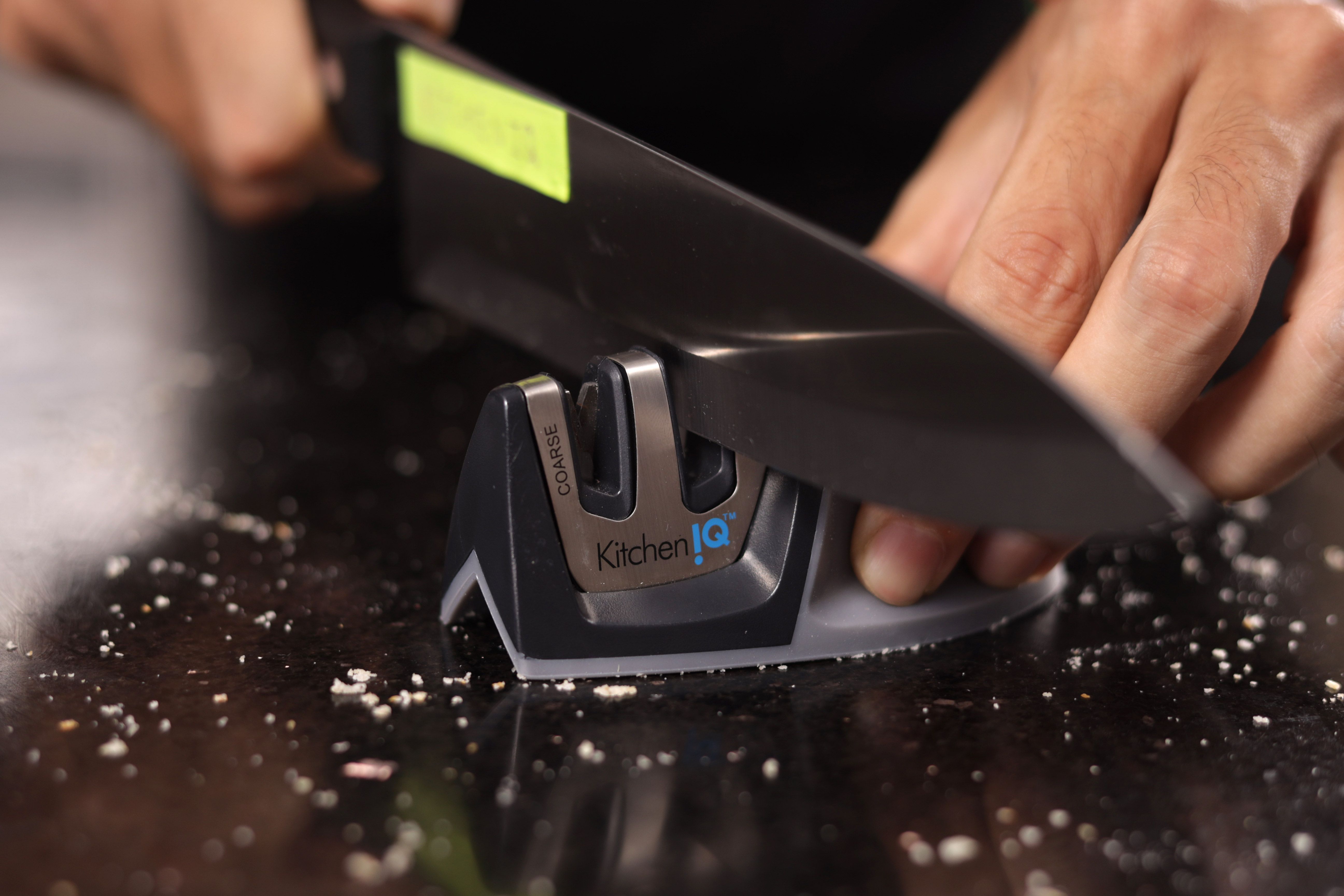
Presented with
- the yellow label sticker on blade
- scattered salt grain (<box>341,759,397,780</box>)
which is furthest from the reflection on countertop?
the yellow label sticker on blade

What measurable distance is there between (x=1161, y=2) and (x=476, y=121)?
568 millimetres

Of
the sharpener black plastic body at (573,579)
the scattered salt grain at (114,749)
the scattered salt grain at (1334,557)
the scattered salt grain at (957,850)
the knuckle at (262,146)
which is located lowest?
the knuckle at (262,146)

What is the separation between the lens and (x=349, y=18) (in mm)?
1227

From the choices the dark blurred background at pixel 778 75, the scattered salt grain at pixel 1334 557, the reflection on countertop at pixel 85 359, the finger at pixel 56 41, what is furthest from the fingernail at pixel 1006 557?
the finger at pixel 56 41

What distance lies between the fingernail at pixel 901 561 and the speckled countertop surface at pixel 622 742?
5 cm

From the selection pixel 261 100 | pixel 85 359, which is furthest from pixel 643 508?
pixel 85 359

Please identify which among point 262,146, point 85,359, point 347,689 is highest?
point 347,689

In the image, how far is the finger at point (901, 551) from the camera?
0.71 metres

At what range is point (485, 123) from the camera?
949mm

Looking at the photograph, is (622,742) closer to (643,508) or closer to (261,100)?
(643,508)

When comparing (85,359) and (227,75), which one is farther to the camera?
(85,359)

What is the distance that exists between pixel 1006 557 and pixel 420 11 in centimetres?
94

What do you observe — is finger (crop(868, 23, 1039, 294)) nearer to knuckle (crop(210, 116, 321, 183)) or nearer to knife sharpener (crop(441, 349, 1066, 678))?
knife sharpener (crop(441, 349, 1066, 678))

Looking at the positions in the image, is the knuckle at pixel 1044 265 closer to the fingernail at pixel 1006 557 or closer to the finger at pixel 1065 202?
the finger at pixel 1065 202
